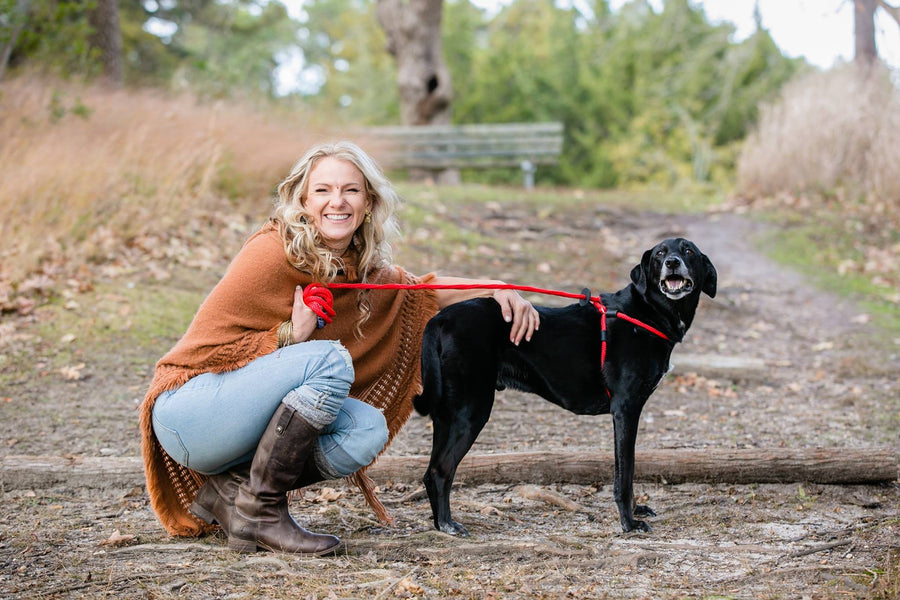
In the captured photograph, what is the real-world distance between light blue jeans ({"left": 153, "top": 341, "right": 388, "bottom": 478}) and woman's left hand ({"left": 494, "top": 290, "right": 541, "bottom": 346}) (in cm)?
73

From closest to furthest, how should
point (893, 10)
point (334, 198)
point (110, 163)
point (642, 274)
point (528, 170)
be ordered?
point (334, 198) < point (642, 274) < point (893, 10) < point (110, 163) < point (528, 170)

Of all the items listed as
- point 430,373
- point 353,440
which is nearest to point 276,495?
point 353,440

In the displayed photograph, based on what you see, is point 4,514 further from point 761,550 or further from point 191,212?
point 191,212

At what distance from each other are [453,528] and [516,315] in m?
0.88

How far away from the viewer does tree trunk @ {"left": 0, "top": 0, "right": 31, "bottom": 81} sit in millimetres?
8648

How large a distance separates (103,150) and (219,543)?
19.3 feet

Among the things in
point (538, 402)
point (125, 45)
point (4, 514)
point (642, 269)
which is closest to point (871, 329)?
point (538, 402)

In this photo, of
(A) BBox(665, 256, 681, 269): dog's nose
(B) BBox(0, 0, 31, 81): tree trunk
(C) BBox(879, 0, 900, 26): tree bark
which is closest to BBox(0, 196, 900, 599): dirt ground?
(A) BBox(665, 256, 681, 269): dog's nose

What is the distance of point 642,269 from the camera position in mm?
3605

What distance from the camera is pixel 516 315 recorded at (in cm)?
338

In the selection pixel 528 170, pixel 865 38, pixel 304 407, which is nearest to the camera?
pixel 304 407

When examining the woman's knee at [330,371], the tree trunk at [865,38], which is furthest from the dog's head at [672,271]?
the tree trunk at [865,38]

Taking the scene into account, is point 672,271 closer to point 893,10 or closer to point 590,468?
point 590,468

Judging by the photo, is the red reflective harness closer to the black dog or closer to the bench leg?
the black dog
